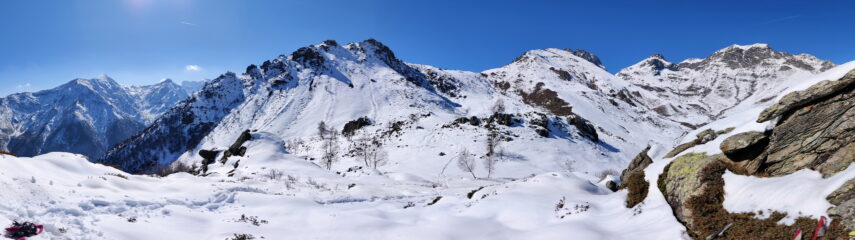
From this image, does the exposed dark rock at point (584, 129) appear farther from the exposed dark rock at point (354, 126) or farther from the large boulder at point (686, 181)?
the large boulder at point (686, 181)

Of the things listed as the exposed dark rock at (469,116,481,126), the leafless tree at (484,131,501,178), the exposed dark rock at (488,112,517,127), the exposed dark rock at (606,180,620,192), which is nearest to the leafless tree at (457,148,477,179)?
the leafless tree at (484,131,501,178)

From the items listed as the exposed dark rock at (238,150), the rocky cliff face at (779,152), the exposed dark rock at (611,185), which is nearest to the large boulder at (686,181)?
the rocky cliff face at (779,152)

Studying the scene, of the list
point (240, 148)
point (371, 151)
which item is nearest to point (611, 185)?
point (371, 151)

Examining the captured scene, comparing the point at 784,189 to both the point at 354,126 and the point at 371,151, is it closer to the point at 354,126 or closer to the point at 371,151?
the point at 371,151

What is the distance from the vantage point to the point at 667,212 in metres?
15.9

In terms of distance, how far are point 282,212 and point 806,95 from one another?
26.2 meters

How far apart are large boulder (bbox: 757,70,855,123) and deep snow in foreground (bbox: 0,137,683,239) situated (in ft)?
21.6

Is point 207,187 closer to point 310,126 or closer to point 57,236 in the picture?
point 57,236

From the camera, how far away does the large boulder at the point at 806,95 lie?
14273mm

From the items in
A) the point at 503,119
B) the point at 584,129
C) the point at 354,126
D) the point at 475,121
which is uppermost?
the point at 354,126

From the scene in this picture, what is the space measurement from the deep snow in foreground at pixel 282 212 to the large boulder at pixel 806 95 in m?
6.58

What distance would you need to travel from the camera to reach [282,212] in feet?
70.9

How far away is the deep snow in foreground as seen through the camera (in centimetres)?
1503

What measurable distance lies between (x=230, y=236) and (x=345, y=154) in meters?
74.9
